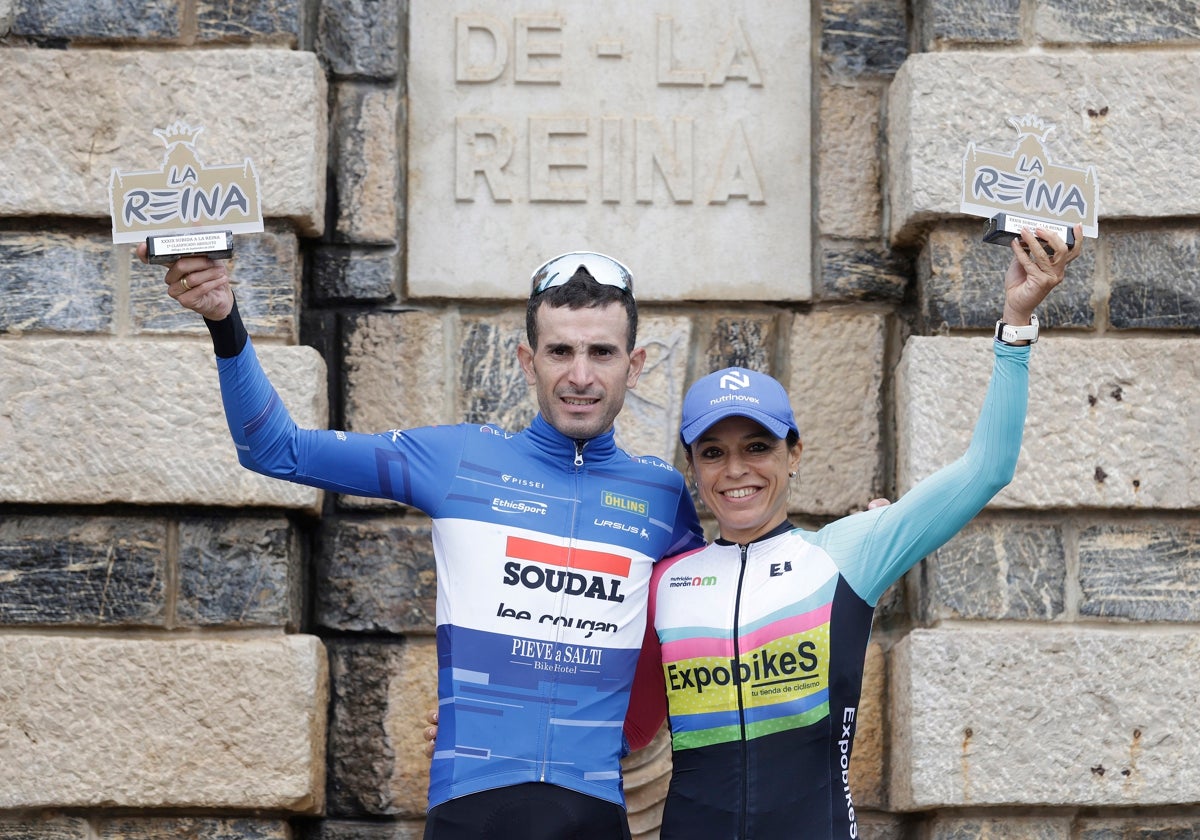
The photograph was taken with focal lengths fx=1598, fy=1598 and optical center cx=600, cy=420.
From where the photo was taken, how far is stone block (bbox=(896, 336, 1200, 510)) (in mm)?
3896

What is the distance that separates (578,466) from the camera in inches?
133

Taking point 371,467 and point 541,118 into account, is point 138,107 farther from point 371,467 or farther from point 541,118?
point 371,467

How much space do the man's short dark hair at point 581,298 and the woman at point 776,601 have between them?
0.24 m

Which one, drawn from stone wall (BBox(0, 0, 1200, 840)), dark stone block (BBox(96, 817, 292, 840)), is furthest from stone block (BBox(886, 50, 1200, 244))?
dark stone block (BBox(96, 817, 292, 840))

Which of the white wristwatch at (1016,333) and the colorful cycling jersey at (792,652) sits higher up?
the white wristwatch at (1016,333)

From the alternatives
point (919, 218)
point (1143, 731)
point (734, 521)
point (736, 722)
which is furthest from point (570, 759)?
point (919, 218)

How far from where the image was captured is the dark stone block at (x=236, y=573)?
389 cm

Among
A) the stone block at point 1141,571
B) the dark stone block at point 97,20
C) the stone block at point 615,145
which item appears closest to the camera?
the stone block at point 1141,571

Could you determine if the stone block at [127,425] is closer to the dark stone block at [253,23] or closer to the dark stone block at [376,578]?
the dark stone block at [376,578]

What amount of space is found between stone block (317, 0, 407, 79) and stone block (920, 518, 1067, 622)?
6.41ft

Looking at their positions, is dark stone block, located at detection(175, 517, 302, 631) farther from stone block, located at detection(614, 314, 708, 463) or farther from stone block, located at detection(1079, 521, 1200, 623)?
stone block, located at detection(1079, 521, 1200, 623)

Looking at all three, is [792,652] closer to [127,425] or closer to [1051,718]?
[1051,718]

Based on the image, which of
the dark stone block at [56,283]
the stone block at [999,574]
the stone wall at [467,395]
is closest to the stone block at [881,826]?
the stone wall at [467,395]

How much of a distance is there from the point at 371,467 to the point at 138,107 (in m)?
1.36
